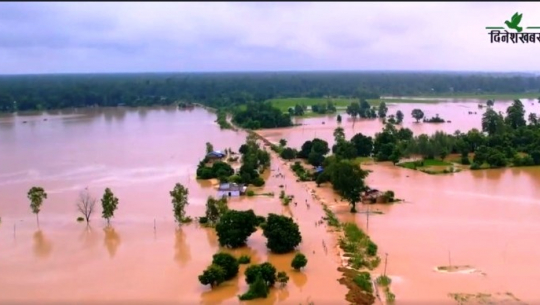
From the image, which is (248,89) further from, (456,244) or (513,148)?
(456,244)

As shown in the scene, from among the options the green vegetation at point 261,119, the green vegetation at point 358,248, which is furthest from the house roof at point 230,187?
the green vegetation at point 261,119

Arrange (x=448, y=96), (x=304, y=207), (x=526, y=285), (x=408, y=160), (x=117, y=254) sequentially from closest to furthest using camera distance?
(x=526, y=285) < (x=117, y=254) < (x=304, y=207) < (x=408, y=160) < (x=448, y=96)

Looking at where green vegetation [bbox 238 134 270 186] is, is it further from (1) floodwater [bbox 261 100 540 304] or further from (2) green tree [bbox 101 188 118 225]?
(2) green tree [bbox 101 188 118 225]

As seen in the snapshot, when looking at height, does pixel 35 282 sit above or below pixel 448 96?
below

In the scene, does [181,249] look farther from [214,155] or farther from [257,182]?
[214,155]

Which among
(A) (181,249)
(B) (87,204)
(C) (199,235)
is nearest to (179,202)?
(C) (199,235)

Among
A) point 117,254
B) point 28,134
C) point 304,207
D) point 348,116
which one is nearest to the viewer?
point 117,254

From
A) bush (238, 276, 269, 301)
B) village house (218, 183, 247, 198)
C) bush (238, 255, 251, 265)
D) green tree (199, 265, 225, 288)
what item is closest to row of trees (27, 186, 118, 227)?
village house (218, 183, 247, 198)

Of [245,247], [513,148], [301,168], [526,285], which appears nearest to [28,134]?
[301,168]
